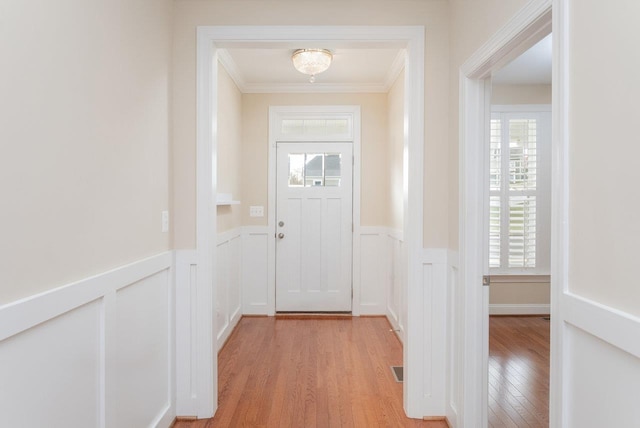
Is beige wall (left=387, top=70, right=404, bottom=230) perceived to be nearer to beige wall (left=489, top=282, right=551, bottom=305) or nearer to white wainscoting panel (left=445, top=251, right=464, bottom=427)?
white wainscoting panel (left=445, top=251, right=464, bottom=427)

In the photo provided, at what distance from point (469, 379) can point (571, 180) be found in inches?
51.3

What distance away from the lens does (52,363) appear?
1.20 m

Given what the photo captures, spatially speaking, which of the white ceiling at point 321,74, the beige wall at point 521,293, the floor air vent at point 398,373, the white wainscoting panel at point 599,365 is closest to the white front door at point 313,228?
the white ceiling at point 321,74

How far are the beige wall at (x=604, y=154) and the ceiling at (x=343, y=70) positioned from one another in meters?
2.15

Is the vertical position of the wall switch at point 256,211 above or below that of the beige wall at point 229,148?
below

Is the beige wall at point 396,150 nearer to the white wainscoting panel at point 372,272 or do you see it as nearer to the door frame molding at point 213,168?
the white wainscoting panel at point 372,272

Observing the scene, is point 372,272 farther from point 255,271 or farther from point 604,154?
point 604,154

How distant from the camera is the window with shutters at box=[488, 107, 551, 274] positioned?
4352mm

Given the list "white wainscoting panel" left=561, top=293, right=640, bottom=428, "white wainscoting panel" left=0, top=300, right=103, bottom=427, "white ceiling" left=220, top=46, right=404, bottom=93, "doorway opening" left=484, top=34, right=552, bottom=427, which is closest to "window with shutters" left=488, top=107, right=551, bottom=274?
"doorway opening" left=484, top=34, right=552, bottom=427

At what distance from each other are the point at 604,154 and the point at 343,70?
3.07 meters

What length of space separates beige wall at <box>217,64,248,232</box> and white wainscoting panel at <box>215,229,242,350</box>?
15cm

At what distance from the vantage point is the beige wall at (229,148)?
3.35 metres

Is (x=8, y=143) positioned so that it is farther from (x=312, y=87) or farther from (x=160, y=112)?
(x=312, y=87)

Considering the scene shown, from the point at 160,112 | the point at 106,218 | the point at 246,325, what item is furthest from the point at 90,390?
the point at 246,325
